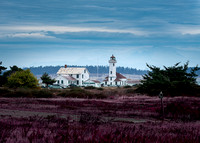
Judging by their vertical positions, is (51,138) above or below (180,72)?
below

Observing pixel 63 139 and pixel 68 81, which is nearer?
pixel 63 139

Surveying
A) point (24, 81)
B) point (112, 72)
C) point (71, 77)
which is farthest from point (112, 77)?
point (24, 81)

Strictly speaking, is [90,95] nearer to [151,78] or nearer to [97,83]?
[151,78]

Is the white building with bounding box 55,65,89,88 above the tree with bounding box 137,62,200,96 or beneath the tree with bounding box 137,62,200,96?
above

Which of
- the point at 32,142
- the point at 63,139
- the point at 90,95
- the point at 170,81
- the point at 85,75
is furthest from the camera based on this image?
the point at 85,75

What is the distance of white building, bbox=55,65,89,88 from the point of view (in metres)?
118

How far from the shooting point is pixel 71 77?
405 feet

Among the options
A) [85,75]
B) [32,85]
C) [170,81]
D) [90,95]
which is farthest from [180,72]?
[85,75]

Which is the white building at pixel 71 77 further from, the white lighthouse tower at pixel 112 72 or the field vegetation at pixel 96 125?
the field vegetation at pixel 96 125

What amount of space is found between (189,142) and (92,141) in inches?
80.5

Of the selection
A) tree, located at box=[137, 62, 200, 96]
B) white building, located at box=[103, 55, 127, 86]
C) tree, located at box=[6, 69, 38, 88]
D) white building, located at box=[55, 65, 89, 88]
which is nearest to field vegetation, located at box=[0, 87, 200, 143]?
tree, located at box=[6, 69, 38, 88]

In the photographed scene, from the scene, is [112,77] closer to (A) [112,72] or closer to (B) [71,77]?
(A) [112,72]

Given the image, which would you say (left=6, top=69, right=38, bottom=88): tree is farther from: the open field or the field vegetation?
the open field

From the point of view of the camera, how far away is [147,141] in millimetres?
5660
